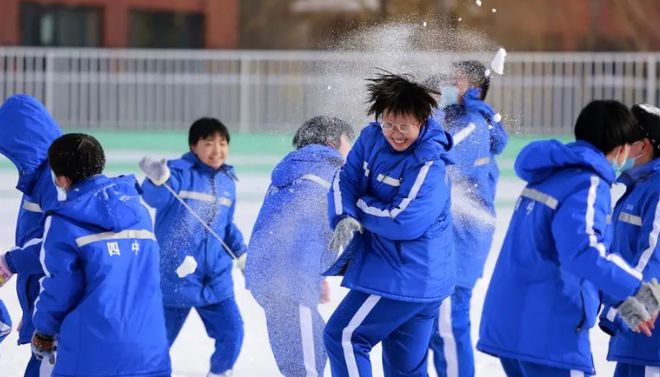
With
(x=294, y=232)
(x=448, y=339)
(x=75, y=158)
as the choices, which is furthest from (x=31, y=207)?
(x=448, y=339)

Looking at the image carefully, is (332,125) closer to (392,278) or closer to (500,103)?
(392,278)

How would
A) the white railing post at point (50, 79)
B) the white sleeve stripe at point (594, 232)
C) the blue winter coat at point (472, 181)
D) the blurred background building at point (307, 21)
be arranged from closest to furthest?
the white sleeve stripe at point (594, 232), the blue winter coat at point (472, 181), the white railing post at point (50, 79), the blurred background building at point (307, 21)

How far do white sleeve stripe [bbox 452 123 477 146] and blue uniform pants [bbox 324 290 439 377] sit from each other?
1.38 m

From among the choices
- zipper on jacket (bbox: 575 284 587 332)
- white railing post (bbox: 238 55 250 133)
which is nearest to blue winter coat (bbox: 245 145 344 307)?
zipper on jacket (bbox: 575 284 587 332)

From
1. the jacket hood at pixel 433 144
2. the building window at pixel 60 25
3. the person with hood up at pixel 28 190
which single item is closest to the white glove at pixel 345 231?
the jacket hood at pixel 433 144

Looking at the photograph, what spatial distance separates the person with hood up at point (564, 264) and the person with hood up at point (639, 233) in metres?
0.30

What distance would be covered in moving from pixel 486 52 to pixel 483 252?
1000cm

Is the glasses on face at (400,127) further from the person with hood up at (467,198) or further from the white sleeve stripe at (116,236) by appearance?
the person with hood up at (467,198)

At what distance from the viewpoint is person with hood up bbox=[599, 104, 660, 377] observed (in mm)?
4887

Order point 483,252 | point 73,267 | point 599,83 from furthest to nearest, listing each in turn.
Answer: point 599,83 < point 483,252 < point 73,267

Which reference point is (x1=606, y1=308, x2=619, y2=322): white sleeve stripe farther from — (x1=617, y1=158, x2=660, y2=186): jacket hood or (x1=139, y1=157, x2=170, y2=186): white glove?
(x1=139, y1=157, x2=170, y2=186): white glove

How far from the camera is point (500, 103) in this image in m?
18.9

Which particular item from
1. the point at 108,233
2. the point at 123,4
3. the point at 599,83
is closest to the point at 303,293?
the point at 108,233

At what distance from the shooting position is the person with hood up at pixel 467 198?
6125 millimetres
